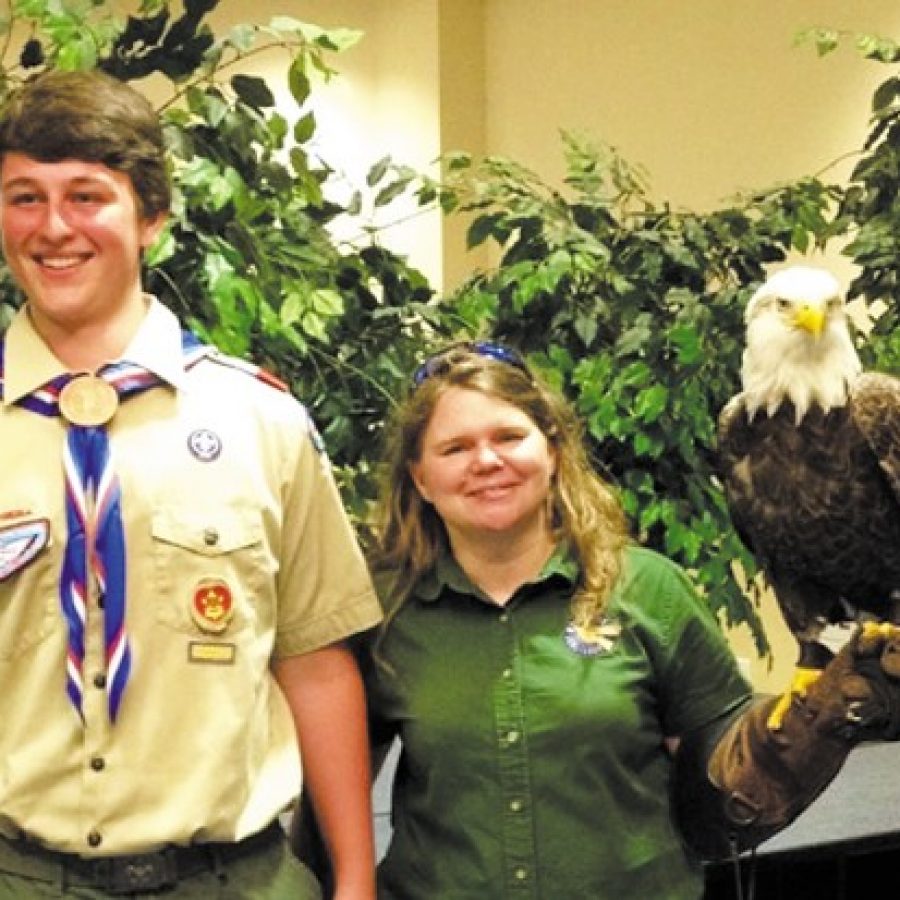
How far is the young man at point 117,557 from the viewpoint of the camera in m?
1.44

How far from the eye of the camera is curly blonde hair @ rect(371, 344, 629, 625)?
Result: 1.71 m

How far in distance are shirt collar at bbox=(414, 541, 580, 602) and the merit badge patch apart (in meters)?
0.32

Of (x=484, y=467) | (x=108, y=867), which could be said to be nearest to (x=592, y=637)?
(x=484, y=467)

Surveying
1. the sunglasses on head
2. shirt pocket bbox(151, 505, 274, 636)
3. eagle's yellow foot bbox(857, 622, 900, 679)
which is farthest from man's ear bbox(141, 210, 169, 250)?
eagle's yellow foot bbox(857, 622, 900, 679)

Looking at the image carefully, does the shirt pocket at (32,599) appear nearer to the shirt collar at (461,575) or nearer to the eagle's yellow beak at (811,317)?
the shirt collar at (461,575)

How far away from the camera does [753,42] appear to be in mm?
4363

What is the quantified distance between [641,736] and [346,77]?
3.85m

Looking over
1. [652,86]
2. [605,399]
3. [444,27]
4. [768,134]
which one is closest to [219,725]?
[605,399]

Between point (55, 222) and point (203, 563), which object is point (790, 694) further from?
point (55, 222)

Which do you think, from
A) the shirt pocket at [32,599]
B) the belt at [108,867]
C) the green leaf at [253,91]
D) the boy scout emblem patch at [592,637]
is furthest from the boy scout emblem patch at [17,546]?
the green leaf at [253,91]

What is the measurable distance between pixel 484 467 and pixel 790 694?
408 millimetres

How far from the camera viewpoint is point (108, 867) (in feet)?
4.75

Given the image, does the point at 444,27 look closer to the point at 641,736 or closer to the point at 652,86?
the point at 652,86

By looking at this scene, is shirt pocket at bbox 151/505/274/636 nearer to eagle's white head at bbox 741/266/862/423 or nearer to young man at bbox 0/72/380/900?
young man at bbox 0/72/380/900
